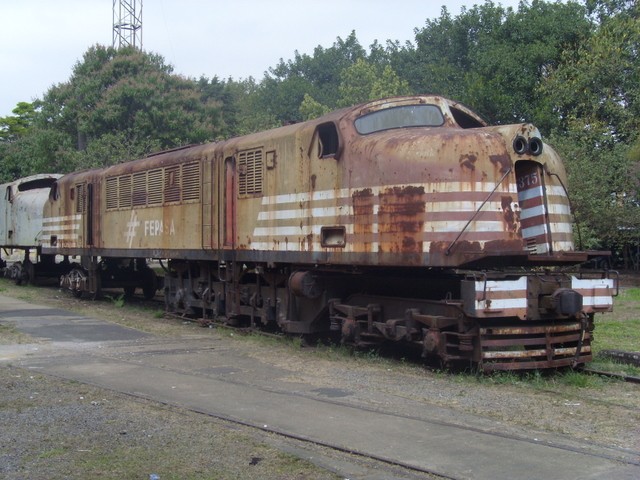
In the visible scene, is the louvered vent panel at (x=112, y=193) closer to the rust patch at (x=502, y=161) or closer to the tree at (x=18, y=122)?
the rust patch at (x=502, y=161)

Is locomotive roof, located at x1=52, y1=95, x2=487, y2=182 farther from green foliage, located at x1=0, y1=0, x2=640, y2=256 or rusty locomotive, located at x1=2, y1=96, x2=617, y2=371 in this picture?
green foliage, located at x1=0, y1=0, x2=640, y2=256

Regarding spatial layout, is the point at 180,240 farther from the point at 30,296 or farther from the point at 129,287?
the point at 30,296

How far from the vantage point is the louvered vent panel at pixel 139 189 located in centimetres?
1681

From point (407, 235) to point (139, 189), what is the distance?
8959 mm

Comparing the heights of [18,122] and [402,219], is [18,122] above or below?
above

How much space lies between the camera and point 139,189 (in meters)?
17.0

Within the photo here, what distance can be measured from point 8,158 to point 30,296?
2488 cm

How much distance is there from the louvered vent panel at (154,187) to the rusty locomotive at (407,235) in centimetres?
181

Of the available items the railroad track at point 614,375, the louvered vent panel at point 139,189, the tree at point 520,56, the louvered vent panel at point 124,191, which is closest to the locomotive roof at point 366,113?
the louvered vent panel at point 139,189

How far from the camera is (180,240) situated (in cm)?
1540

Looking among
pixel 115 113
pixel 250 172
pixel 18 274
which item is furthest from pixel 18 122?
pixel 250 172

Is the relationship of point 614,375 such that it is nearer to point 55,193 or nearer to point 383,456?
point 383,456

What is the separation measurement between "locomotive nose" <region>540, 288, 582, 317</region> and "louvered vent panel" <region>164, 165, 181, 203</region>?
869 centimetres

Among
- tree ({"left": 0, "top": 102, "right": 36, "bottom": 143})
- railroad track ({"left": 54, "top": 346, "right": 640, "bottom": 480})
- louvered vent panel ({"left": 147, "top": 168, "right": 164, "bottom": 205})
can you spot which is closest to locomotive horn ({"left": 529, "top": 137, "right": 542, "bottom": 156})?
railroad track ({"left": 54, "top": 346, "right": 640, "bottom": 480})
